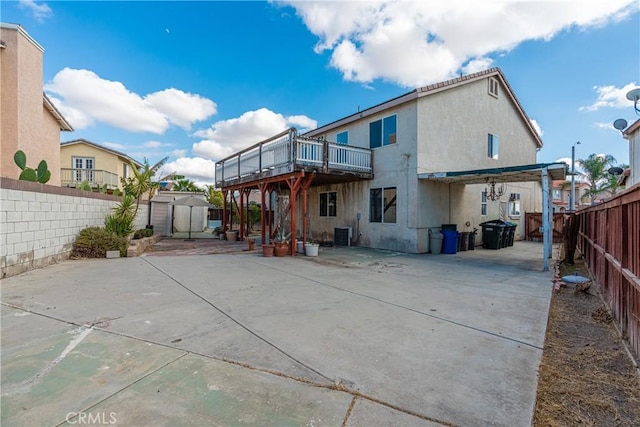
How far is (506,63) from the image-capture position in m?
14.4

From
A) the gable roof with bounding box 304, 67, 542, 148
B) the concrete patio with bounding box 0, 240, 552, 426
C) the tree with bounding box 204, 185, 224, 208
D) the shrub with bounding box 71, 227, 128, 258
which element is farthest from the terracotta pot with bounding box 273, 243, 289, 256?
the tree with bounding box 204, 185, 224, 208

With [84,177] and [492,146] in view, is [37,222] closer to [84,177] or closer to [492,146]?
[492,146]

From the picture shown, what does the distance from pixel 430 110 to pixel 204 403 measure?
11.8 m

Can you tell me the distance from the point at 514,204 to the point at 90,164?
102ft

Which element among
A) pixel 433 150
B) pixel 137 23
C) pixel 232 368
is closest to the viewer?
pixel 232 368

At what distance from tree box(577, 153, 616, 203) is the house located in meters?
23.6

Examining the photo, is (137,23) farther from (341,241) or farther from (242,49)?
(341,241)

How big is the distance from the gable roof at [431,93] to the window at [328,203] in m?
3.29

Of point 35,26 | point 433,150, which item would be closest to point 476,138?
point 433,150

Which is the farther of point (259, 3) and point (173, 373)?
point (259, 3)

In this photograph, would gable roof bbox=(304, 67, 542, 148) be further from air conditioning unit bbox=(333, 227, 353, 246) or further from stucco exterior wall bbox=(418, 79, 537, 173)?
air conditioning unit bbox=(333, 227, 353, 246)

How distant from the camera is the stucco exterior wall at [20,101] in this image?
12.6 m

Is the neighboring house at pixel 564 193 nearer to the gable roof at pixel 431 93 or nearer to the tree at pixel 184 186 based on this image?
the gable roof at pixel 431 93

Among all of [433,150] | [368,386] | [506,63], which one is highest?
[506,63]
